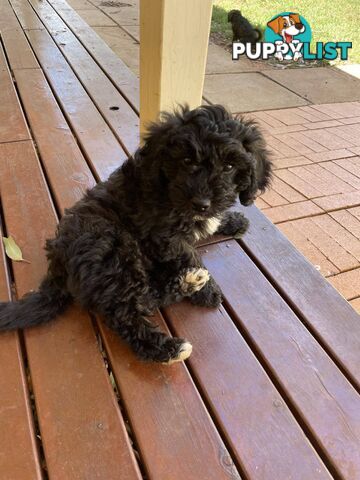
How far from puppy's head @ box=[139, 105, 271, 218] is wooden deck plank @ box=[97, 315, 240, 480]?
70cm

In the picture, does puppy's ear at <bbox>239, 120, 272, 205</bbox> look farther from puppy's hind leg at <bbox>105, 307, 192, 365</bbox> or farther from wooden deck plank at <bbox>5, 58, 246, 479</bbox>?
wooden deck plank at <bbox>5, 58, 246, 479</bbox>

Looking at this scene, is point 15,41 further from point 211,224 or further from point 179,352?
point 179,352

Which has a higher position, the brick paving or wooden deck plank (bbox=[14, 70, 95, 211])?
wooden deck plank (bbox=[14, 70, 95, 211])

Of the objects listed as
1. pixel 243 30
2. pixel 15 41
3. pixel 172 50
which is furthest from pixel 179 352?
pixel 243 30

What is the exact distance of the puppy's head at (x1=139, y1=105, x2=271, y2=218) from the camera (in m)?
1.70

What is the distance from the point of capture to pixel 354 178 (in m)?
3.33

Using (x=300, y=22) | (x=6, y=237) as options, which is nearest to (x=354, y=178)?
(x=6, y=237)

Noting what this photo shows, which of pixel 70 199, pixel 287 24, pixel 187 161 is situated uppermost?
pixel 187 161

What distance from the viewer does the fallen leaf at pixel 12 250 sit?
2.20 meters

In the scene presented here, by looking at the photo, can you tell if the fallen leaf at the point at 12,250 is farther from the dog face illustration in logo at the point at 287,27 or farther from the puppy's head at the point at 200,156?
the dog face illustration in logo at the point at 287,27

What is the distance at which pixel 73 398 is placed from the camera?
5.35 feet

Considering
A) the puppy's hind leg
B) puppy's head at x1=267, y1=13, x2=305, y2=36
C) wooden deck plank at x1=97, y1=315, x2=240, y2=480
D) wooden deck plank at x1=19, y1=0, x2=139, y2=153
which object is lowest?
wooden deck plank at x1=97, y1=315, x2=240, y2=480

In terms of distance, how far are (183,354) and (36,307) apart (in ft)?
2.25

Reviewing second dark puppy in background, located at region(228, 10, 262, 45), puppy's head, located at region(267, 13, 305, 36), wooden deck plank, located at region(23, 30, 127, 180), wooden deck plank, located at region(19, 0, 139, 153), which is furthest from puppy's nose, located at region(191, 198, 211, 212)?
puppy's head, located at region(267, 13, 305, 36)
